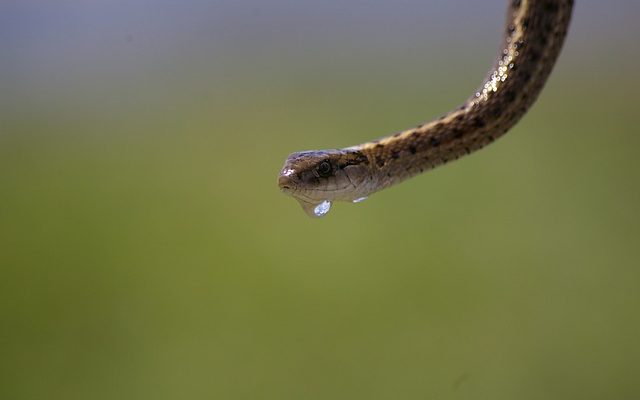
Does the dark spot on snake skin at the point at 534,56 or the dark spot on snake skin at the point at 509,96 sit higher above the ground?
the dark spot on snake skin at the point at 534,56

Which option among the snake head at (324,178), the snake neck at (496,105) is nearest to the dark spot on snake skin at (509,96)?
the snake neck at (496,105)

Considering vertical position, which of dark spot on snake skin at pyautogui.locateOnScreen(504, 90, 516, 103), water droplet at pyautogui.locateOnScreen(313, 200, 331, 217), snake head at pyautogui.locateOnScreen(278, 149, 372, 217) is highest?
snake head at pyautogui.locateOnScreen(278, 149, 372, 217)

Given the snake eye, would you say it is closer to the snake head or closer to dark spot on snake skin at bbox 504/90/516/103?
the snake head

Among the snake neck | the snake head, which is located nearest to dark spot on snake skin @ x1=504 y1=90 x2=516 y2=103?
the snake neck

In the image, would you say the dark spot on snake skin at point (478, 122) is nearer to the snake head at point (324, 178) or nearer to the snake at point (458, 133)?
the snake at point (458, 133)

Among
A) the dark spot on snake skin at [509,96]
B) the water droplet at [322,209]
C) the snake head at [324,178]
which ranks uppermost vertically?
the snake head at [324,178]

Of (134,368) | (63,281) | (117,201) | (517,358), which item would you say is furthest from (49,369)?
(517,358)

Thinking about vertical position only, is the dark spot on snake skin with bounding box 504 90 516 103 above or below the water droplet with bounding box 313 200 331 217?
above
